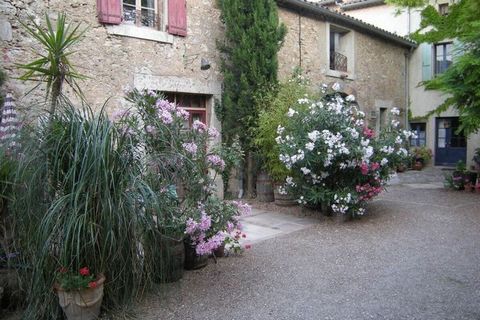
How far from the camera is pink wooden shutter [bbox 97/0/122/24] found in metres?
6.55

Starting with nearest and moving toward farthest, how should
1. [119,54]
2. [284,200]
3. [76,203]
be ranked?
[76,203], [119,54], [284,200]

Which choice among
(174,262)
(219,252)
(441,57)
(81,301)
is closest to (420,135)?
(441,57)

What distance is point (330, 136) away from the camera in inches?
237

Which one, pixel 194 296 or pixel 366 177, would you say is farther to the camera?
pixel 366 177

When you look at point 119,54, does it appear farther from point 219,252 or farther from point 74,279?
point 74,279

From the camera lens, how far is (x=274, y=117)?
7645 mm

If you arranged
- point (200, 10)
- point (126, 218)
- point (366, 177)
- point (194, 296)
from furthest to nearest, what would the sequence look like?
point (200, 10)
point (366, 177)
point (194, 296)
point (126, 218)

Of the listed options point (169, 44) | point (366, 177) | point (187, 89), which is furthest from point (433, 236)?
point (169, 44)

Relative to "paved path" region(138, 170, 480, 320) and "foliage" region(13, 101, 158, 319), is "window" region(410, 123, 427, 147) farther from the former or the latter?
"foliage" region(13, 101, 158, 319)

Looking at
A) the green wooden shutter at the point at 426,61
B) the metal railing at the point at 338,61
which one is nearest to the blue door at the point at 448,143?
the green wooden shutter at the point at 426,61

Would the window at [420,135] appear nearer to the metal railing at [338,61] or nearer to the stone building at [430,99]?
the stone building at [430,99]

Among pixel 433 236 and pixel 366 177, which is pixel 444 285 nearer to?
pixel 433 236

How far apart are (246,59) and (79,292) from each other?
6.05 metres

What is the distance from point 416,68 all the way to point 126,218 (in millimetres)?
14426
